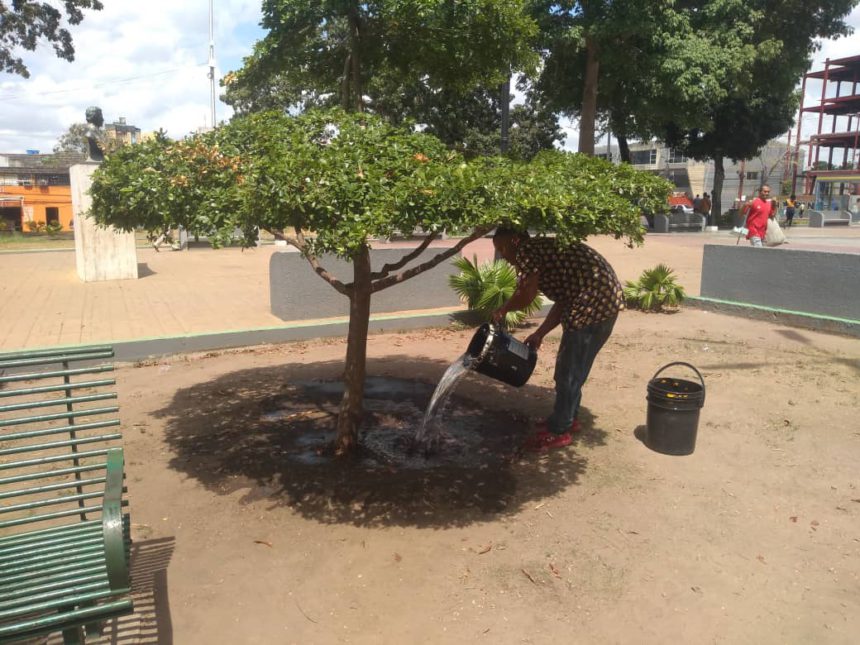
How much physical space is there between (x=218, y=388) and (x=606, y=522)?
4.07m

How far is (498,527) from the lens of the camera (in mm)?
3998

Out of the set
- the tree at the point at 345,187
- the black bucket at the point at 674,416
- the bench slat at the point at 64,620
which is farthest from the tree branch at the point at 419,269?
the bench slat at the point at 64,620

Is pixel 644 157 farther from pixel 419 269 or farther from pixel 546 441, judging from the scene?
pixel 419 269

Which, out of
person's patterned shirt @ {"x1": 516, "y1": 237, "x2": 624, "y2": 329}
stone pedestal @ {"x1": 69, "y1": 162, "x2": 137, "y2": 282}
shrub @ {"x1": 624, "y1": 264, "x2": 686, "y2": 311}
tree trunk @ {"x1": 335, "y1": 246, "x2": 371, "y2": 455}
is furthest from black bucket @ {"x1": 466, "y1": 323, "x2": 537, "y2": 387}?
stone pedestal @ {"x1": 69, "y1": 162, "x2": 137, "y2": 282}

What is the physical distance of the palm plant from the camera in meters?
8.87

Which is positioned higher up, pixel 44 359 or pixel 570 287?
pixel 570 287

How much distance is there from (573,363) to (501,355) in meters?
0.61

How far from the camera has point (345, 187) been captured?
3.17 metres

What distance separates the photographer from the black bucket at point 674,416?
4.96 meters

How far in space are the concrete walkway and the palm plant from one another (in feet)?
1.79

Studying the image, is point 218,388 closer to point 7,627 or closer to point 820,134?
point 7,627

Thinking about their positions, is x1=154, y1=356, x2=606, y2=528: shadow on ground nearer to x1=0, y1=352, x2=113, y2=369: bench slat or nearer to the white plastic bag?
x1=0, y1=352, x2=113, y2=369: bench slat

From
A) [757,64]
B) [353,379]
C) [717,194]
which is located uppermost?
[757,64]

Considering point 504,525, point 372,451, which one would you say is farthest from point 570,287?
point 372,451
